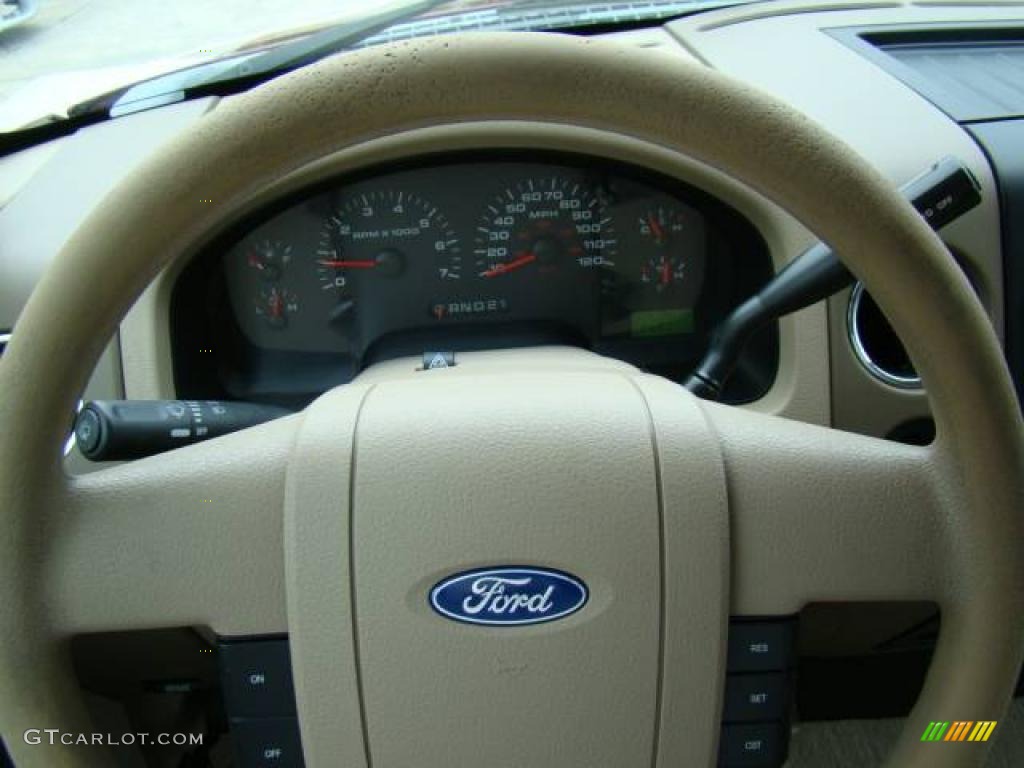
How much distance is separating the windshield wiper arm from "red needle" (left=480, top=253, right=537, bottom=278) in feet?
1.38

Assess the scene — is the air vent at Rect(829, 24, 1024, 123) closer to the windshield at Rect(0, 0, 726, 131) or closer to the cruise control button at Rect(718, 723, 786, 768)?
the windshield at Rect(0, 0, 726, 131)

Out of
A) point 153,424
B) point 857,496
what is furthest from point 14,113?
point 857,496

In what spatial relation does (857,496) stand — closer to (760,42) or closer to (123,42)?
(760,42)

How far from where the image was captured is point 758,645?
91cm

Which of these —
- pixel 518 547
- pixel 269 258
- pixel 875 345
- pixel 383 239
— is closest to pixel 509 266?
pixel 383 239

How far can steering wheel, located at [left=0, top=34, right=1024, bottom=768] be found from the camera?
0.83 metres

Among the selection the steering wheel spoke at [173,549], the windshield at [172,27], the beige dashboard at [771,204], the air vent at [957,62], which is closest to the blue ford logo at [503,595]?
the steering wheel spoke at [173,549]

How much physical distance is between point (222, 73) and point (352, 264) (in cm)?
36

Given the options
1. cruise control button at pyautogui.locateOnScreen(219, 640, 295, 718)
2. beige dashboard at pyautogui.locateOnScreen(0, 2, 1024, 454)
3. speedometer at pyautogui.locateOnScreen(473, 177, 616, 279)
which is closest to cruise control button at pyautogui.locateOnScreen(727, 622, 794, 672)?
cruise control button at pyautogui.locateOnScreen(219, 640, 295, 718)

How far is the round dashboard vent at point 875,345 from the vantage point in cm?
136

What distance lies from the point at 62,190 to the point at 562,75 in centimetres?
99

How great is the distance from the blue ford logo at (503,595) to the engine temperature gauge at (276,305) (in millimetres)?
823

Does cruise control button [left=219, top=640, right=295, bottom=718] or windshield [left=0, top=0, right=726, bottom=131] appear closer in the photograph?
cruise control button [left=219, top=640, right=295, bottom=718]

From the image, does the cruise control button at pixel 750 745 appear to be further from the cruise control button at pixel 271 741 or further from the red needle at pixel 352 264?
the red needle at pixel 352 264
